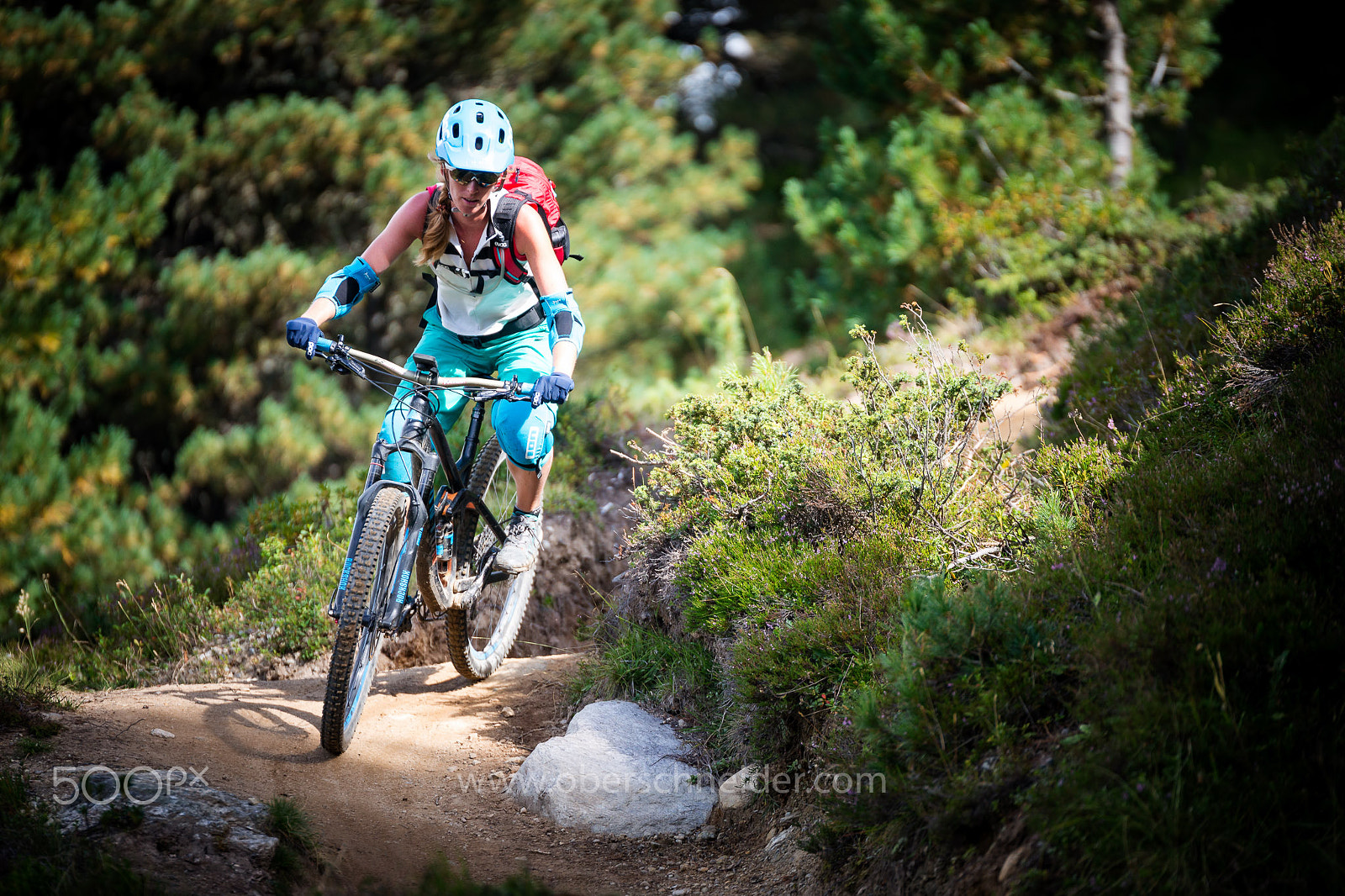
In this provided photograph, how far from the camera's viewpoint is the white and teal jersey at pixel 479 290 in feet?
13.9

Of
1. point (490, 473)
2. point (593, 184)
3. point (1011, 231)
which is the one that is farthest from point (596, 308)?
point (490, 473)

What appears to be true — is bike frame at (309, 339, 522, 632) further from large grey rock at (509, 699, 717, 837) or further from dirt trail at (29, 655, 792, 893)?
large grey rock at (509, 699, 717, 837)

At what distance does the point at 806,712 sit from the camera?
3.64m

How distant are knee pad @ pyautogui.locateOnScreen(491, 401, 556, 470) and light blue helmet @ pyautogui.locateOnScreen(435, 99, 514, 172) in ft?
3.69

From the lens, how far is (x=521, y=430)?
4359 millimetres

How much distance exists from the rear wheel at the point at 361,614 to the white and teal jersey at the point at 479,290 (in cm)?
106

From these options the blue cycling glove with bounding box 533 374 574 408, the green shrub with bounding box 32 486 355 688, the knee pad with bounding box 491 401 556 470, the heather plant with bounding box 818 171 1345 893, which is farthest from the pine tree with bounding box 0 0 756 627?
the heather plant with bounding box 818 171 1345 893

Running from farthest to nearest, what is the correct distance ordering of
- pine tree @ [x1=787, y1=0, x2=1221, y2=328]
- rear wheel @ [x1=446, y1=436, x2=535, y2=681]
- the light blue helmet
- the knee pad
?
1. pine tree @ [x1=787, y1=0, x2=1221, y2=328]
2. rear wheel @ [x1=446, y1=436, x2=535, y2=681]
3. the knee pad
4. the light blue helmet

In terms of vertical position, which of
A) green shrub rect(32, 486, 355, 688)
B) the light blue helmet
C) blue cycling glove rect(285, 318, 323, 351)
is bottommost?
green shrub rect(32, 486, 355, 688)

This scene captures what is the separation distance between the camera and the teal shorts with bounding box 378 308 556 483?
4281 millimetres
